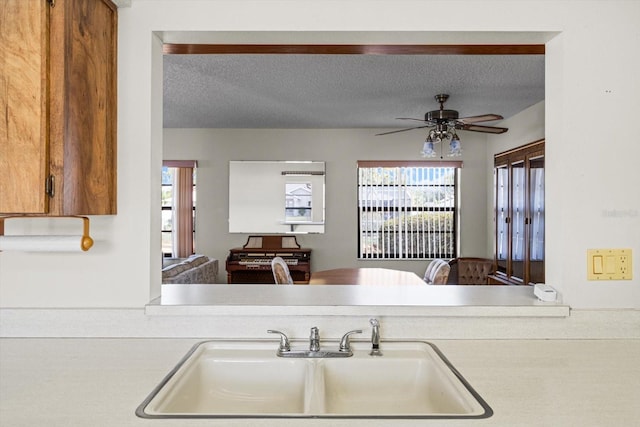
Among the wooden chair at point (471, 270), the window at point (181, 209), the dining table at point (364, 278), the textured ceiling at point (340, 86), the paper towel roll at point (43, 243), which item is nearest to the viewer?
the paper towel roll at point (43, 243)

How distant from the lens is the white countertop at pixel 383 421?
0.91 metres

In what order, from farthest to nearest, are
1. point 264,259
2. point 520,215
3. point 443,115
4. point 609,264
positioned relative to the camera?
point 264,259
point 520,215
point 443,115
point 609,264

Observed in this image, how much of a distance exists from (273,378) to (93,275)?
0.67 metres

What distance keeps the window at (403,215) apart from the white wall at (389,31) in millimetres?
4538

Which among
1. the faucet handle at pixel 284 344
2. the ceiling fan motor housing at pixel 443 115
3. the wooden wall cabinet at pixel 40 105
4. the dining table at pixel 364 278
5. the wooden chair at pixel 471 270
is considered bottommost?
the wooden chair at pixel 471 270

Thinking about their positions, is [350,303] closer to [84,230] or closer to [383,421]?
[383,421]

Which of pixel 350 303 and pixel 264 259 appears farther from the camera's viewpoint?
pixel 264 259

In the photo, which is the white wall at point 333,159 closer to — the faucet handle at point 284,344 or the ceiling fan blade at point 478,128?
the ceiling fan blade at point 478,128

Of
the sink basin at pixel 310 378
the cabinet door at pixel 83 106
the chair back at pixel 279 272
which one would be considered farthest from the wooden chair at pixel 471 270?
the cabinet door at pixel 83 106

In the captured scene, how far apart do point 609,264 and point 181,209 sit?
531 centimetres

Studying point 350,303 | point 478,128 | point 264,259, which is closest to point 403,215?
point 264,259

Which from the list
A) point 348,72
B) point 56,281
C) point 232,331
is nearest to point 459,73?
point 348,72

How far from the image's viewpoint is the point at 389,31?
4.73 ft

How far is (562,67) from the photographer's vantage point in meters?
1.44
